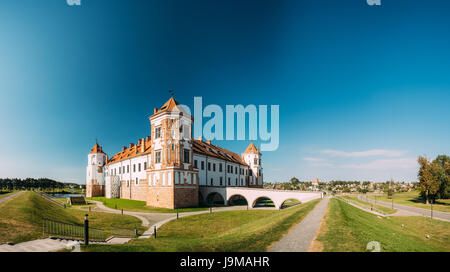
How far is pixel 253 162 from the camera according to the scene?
6153cm

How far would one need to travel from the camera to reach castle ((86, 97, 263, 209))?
1275 inches

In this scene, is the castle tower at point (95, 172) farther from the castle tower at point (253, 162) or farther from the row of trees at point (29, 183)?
the row of trees at point (29, 183)

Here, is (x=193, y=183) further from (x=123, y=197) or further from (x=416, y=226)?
(x=416, y=226)

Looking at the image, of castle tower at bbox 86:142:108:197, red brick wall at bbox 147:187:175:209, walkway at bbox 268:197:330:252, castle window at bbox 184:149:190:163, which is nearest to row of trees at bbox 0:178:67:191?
castle tower at bbox 86:142:108:197

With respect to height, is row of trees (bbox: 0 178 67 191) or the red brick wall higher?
the red brick wall

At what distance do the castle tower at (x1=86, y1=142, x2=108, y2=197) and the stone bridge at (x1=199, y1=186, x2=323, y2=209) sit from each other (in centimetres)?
3285

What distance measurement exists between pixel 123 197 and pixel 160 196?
69.4ft

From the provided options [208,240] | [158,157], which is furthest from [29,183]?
[208,240]

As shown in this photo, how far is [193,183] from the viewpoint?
34.7 meters

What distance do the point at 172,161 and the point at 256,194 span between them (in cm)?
1563

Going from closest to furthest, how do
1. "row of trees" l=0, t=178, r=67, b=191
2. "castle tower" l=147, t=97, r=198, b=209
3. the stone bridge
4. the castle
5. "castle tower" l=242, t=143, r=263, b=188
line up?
the stone bridge < "castle tower" l=147, t=97, r=198, b=209 < the castle < "castle tower" l=242, t=143, r=263, b=188 < "row of trees" l=0, t=178, r=67, b=191

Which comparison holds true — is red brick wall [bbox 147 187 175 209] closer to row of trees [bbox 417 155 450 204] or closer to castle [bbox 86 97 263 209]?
castle [bbox 86 97 263 209]

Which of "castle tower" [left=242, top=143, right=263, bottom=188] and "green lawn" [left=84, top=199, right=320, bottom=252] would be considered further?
"castle tower" [left=242, top=143, right=263, bottom=188]
